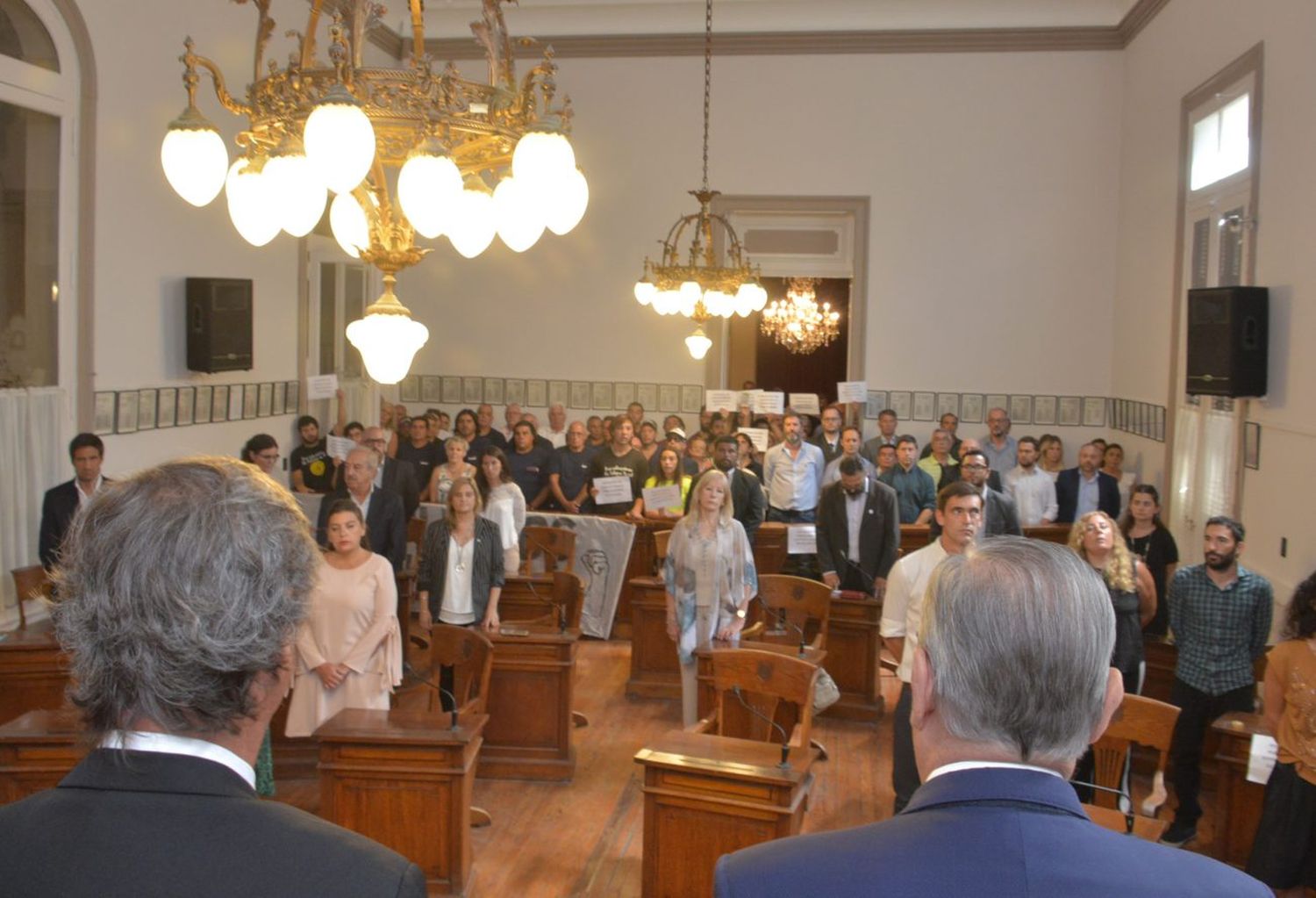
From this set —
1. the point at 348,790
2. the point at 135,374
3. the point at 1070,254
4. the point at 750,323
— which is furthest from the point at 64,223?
the point at 750,323

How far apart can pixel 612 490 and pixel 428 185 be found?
7582mm

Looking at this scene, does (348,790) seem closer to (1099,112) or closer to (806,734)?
(806,734)

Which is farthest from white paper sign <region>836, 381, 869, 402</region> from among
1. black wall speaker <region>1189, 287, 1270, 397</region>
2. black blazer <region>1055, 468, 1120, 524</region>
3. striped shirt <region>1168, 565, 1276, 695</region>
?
striped shirt <region>1168, 565, 1276, 695</region>

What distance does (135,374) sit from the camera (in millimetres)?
9680

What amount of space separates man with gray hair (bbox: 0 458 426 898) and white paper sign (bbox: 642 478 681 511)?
29.7 ft

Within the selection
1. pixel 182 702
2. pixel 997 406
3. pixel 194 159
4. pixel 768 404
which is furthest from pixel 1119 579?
pixel 997 406

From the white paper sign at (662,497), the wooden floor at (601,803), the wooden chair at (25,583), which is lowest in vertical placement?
the wooden floor at (601,803)

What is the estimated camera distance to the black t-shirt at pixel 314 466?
38.8 feet

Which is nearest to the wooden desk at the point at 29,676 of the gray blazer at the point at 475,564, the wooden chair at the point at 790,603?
the gray blazer at the point at 475,564

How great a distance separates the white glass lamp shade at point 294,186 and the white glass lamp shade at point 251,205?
0.10 m

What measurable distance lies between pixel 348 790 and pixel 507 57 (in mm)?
3395

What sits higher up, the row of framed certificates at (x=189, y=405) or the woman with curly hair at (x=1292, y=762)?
the row of framed certificates at (x=189, y=405)

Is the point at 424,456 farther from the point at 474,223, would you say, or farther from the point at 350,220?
the point at 474,223

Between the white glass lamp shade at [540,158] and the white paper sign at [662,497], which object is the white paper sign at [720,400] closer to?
the white paper sign at [662,497]
